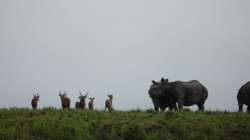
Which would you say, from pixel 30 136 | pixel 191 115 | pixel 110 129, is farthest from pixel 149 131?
pixel 30 136

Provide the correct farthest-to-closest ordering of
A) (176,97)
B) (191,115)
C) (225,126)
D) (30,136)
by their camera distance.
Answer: (176,97)
(191,115)
(225,126)
(30,136)

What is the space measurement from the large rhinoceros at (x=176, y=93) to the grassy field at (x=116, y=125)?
637cm

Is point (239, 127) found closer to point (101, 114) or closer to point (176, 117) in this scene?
point (176, 117)

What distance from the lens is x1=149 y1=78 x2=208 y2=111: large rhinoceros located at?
3094 cm

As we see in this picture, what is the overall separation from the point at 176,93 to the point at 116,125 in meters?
10.5

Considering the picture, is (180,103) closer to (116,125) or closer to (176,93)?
(176,93)

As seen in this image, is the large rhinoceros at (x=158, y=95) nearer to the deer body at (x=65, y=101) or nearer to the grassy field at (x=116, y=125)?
the deer body at (x=65, y=101)

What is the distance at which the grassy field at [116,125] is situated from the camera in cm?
2080

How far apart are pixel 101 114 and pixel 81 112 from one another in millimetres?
1069

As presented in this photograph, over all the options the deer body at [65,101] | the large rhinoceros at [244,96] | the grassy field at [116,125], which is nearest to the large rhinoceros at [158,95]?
the large rhinoceros at [244,96]

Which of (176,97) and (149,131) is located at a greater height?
(176,97)

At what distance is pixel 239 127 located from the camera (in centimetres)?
2286

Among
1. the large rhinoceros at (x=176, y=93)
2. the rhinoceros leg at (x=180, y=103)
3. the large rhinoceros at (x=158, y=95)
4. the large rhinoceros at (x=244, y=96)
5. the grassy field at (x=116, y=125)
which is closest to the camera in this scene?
the grassy field at (x=116, y=125)

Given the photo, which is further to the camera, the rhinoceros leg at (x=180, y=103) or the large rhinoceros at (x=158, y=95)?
the rhinoceros leg at (x=180, y=103)
